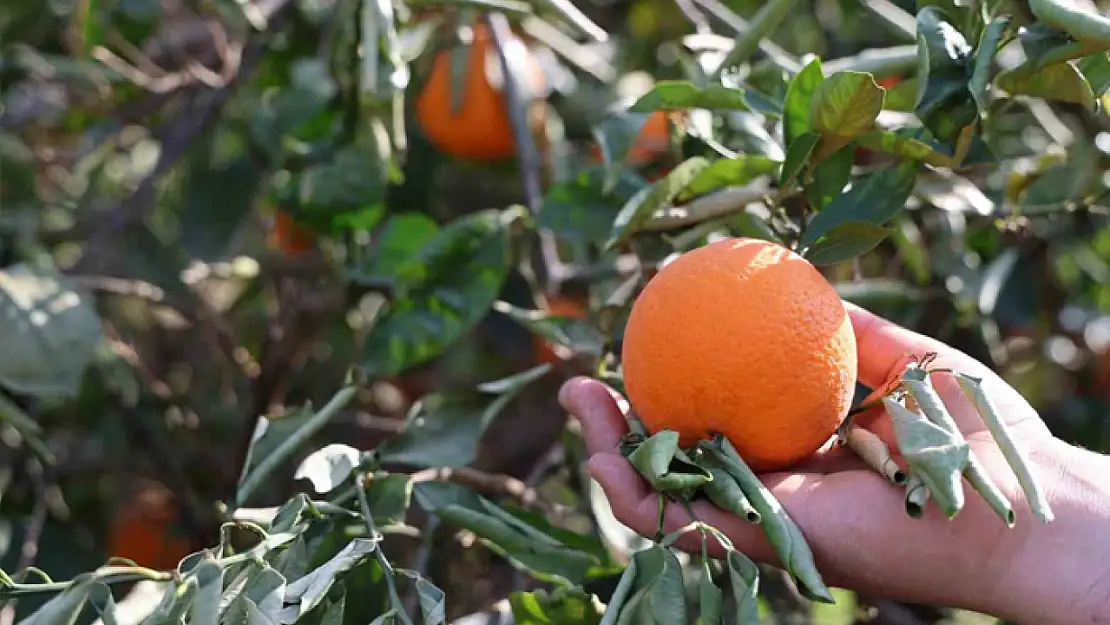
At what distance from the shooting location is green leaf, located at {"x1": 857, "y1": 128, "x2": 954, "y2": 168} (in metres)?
0.88

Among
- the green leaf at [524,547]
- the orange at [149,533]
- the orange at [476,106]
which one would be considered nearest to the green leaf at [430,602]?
the green leaf at [524,547]

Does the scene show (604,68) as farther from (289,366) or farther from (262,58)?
(289,366)

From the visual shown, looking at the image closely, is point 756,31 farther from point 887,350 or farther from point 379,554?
point 379,554

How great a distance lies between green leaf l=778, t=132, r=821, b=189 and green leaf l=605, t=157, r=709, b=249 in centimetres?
7

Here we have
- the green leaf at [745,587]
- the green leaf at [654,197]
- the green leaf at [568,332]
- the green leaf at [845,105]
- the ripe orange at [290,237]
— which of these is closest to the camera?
the green leaf at [745,587]

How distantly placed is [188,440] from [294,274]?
0.34m

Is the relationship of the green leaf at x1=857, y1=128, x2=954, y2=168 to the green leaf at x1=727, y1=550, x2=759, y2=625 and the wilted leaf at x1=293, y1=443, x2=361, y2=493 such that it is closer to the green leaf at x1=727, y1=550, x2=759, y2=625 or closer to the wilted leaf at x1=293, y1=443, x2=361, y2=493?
the green leaf at x1=727, y1=550, x2=759, y2=625

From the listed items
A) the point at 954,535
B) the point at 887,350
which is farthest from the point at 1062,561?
the point at 887,350

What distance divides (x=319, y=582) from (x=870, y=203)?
553 mm

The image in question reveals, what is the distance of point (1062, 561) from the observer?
80cm

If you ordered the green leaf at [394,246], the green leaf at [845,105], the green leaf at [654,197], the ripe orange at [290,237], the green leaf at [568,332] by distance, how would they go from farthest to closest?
the ripe orange at [290,237] < the green leaf at [394,246] < the green leaf at [568,332] < the green leaf at [654,197] < the green leaf at [845,105]

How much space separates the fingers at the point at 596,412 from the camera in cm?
94

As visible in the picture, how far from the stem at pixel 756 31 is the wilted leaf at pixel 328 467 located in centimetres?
50

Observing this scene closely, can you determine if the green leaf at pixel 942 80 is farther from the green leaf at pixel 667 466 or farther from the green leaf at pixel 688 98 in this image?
the green leaf at pixel 667 466
